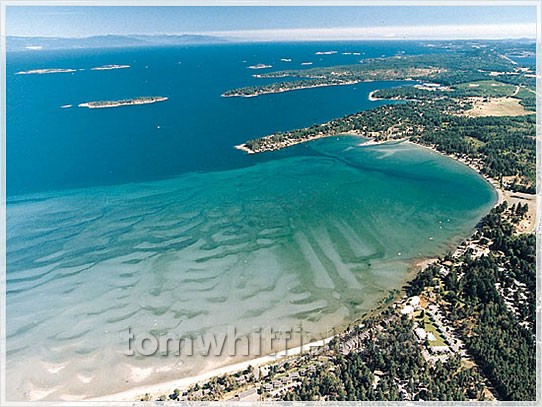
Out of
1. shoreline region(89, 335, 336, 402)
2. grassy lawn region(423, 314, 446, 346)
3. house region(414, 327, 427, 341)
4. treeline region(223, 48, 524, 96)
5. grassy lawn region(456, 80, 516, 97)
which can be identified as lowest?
shoreline region(89, 335, 336, 402)

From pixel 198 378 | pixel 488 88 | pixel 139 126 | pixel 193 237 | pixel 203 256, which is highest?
pixel 488 88

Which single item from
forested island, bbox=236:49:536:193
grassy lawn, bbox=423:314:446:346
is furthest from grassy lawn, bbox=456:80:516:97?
grassy lawn, bbox=423:314:446:346

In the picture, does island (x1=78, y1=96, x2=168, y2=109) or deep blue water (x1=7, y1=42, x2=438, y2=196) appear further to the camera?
island (x1=78, y1=96, x2=168, y2=109)

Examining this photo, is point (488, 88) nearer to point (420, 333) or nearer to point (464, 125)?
point (464, 125)

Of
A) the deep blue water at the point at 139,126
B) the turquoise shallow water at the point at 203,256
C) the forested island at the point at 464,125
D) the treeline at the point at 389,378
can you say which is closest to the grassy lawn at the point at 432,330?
the treeline at the point at 389,378

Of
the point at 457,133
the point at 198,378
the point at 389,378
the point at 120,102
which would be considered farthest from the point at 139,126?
the point at 389,378

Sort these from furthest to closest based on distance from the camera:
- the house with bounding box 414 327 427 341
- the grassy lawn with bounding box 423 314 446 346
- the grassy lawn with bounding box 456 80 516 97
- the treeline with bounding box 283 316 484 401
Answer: the grassy lawn with bounding box 456 80 516 97
the house with bounding box 414 327 427 341
the grassy lawn with bounding box 423 314 446 346
the treeline with bounding box 283 316 484 401

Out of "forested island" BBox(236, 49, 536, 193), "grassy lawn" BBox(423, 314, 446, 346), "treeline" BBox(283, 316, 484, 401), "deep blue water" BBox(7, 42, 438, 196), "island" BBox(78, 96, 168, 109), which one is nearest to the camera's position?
"treeline" BBox(283, 316, 484, 401)

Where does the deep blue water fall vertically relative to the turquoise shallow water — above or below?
above

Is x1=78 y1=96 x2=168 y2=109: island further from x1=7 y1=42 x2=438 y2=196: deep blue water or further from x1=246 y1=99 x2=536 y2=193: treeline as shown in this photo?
x1=246 y1=99 x2=536 y2=193: treeline
